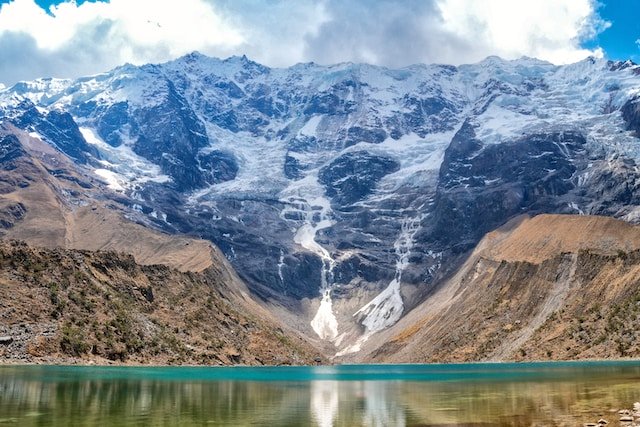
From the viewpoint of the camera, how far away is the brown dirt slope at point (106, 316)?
12312cm

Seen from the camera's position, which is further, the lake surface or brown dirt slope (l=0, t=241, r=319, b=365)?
brown dirt slope (l=0, t=241, r=319, b=365)

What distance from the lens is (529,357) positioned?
165 m

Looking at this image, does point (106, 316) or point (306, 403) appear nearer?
point (306, 403)

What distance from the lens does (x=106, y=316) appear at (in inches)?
5615

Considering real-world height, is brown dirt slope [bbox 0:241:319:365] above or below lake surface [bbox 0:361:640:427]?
above

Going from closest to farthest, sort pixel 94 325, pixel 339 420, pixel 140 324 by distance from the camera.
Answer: pixel 339 420 → pixel 94 325 → pixel 140 324

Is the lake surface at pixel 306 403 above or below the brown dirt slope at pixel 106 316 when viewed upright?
below

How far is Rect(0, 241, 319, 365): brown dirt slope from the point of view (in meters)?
123

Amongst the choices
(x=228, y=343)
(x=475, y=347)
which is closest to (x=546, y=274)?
(x=475, y=347)

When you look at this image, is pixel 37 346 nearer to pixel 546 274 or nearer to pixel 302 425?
pixel 302 425

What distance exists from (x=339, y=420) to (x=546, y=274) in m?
151

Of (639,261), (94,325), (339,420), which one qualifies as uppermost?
(639,261)

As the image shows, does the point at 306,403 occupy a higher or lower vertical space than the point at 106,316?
lower

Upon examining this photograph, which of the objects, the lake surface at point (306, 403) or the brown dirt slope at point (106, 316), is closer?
the lake surface at point (306, 403)
